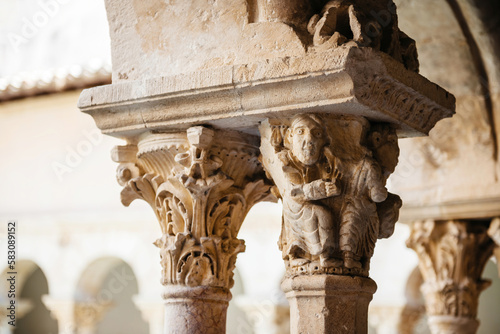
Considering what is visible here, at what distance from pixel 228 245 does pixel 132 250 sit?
554 centimetres

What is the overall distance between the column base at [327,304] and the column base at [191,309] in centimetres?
47

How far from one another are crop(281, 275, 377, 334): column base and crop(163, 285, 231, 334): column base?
18.6 inches

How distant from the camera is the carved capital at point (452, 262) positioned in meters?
5.18

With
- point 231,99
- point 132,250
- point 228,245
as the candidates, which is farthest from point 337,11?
point 132,250

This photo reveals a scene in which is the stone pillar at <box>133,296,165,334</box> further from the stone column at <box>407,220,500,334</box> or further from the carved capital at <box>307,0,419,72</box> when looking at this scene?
the carved capital at <box>307,0,419,72</box>

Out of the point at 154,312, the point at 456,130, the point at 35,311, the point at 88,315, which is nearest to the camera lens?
the point at 456,130

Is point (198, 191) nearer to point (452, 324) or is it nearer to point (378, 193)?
point (378, 193)

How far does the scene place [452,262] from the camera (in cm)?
520

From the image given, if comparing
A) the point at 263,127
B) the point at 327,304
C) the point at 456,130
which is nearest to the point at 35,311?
the point at 456,130

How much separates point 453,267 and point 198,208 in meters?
2.62

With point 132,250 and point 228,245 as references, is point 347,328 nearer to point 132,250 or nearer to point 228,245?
point 228,245

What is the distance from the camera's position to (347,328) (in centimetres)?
277

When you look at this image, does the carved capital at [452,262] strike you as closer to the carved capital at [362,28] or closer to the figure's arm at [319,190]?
the carved capital at [362,28]

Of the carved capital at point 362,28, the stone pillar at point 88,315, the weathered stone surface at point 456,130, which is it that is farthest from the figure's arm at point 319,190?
the stone pillar at point 88,315
